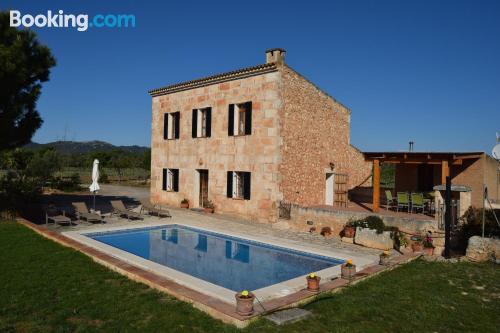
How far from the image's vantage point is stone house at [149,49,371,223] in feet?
46.7

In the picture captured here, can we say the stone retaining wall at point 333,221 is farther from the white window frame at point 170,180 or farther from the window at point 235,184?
the white window frame at point 170,180

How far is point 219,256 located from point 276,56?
8466 millimetres

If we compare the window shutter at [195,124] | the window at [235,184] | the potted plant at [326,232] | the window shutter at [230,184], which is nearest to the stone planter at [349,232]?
the potted plant at [326,232]

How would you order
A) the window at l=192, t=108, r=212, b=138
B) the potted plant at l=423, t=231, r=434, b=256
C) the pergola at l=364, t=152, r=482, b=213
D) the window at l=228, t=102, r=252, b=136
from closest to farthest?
1. the potted plant at l=423, t=231, r=434, b=256
2. the pergola at l=364, t=152, r=482, b=213
3. the window at l=228, t=102, r=252, b=136
4. the window at l=192, t=108, r=212, b=138

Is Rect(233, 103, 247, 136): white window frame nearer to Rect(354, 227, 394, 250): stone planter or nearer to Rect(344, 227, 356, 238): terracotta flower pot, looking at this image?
Rect(344, 227, 356, 238): terracotta flower pot

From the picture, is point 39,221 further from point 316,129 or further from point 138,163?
point 138,163

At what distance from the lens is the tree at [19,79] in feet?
39.1

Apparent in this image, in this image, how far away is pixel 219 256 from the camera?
9.74 m

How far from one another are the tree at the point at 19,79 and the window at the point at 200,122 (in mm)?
6305

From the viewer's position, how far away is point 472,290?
6641 millimetres

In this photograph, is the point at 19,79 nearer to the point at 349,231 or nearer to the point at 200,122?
the point at 200,122

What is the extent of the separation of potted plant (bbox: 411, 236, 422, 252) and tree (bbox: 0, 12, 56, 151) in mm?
13482

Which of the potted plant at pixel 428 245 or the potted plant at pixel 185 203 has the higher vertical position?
the potted plant at pixel 185 203

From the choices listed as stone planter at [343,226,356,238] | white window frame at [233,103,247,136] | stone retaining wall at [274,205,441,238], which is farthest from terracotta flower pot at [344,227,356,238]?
white window frame at [233,103,247,136]
